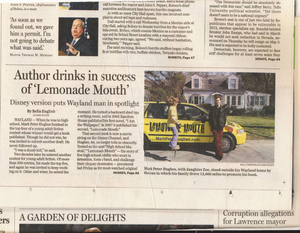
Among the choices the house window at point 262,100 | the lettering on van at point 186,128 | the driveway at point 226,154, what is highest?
the house window at point 262,100

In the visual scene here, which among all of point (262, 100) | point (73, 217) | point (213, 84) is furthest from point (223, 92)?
point (73, 217)

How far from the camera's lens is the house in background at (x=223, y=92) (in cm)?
113

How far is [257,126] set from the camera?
1.14 m

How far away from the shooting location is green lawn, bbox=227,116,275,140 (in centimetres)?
114

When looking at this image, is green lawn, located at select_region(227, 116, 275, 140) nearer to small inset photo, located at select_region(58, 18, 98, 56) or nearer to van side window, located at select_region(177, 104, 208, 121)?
van side window, located at select_region(177, 104, 208, 121)

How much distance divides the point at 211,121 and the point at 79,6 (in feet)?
2.31

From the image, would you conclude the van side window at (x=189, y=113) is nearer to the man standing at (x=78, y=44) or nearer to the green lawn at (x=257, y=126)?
the green lawn at (x=257, y=126)

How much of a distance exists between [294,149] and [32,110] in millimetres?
1076

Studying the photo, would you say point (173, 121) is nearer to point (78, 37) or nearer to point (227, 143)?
point (227, 143)

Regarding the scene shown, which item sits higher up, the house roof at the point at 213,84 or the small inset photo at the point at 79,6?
the small inset photo at the point at 79,6

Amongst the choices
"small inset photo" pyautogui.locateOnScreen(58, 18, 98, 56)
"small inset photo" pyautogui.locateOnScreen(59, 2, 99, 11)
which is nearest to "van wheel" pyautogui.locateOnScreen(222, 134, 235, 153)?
"small inset photo" pyautogui.locateOnScreen(58, 18, 98, 56)

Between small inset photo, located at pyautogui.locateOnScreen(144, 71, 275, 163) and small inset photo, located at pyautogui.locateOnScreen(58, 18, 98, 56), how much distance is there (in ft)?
0.95

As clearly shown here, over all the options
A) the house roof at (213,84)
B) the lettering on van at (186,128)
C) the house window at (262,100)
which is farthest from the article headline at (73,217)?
the house window at (262,100)

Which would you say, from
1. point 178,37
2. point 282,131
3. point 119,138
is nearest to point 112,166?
point 119,138
